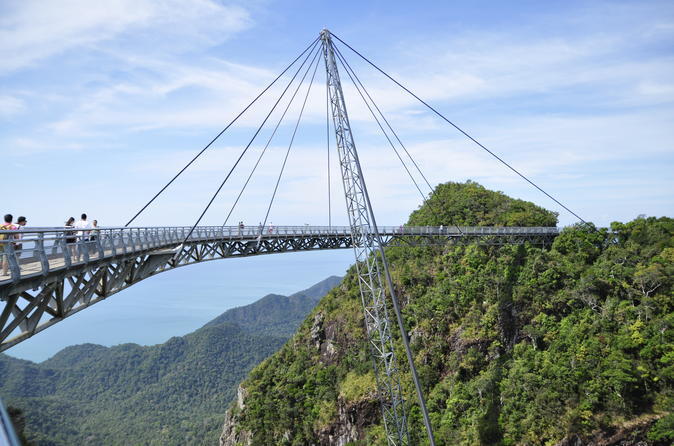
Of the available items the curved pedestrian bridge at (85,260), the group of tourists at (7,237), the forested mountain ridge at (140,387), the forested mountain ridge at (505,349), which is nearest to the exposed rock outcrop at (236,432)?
the forested mountain ridge at (505,349)

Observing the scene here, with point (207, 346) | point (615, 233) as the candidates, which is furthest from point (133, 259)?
point (207, 346)

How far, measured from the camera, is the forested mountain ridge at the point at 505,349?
2984cm

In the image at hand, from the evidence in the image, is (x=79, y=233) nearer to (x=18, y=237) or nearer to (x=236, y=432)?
(x=18, y=237)

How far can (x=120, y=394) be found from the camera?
131375 millimetres

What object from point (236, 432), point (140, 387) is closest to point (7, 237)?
point (236, 432)

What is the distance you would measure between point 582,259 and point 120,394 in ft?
437

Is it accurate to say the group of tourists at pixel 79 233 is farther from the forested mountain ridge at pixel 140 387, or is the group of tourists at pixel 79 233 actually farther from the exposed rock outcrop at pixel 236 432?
the forested mountain ridge at pixel 140 387

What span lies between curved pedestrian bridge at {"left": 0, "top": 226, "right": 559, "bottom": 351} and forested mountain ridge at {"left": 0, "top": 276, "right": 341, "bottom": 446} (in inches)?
2642

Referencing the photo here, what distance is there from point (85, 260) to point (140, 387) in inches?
5659

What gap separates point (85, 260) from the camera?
12.4 metres

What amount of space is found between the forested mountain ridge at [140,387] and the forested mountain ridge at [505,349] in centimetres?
5082

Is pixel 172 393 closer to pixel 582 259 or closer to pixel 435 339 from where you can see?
pixel 435 339

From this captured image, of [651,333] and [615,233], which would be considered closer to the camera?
[651,333]

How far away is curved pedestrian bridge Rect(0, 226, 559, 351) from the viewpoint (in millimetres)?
9703
